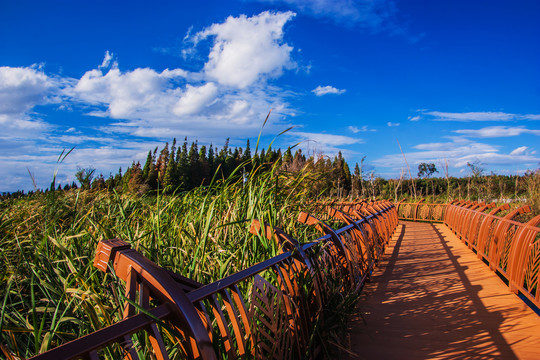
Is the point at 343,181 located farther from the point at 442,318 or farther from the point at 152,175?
the point at 442,318

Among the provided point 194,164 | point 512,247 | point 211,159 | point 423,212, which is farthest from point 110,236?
point 211,159

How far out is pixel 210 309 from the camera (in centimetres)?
182

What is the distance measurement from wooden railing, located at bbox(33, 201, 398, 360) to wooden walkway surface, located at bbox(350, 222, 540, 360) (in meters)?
0.60

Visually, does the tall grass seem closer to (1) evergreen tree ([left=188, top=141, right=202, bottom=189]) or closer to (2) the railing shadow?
(2) the railing shadow

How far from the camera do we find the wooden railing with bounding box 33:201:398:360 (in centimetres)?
94

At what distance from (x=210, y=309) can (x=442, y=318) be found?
8.85 feet

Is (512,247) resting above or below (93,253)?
below

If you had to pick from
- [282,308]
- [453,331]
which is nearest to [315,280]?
[282,308]

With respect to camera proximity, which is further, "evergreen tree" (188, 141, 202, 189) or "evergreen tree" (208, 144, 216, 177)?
"evergreen tree" (208, 144, 216, 177)

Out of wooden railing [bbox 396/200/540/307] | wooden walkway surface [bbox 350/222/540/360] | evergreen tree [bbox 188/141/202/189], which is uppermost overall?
evergreen tree [bbox 188/141/202/189]

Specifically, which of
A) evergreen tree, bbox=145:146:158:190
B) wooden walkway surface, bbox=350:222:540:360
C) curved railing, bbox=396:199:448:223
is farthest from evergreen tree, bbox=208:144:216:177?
wooden walkway surface, bbox=350:222:540:360

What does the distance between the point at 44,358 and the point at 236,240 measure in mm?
1958

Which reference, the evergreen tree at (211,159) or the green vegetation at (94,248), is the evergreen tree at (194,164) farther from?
the green vegetation at (94,248)

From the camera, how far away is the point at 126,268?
1.07 m
